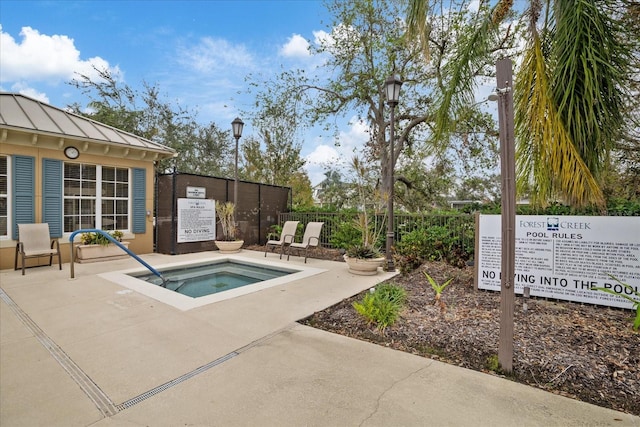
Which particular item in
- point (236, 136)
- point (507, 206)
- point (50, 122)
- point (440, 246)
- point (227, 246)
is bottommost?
point (227, 246)

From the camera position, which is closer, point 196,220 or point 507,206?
point 507,206

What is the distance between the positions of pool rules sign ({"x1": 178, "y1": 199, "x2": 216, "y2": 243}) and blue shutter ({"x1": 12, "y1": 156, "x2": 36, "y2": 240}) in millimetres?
3086

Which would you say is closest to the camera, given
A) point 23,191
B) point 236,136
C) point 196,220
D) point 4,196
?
point 4,196

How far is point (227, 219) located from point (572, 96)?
8.76m

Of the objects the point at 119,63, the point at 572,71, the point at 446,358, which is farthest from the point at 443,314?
the point at 119,63

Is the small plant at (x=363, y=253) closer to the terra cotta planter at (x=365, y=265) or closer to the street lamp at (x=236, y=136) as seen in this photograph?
the terra cotta planter at (x=365, y=265)

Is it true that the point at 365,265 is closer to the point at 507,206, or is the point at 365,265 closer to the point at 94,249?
the point at 507,206

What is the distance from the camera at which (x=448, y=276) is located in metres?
5.12

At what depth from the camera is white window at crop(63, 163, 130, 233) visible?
24.4 feet

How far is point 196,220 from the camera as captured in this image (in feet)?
29.9

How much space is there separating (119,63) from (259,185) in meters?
8.53

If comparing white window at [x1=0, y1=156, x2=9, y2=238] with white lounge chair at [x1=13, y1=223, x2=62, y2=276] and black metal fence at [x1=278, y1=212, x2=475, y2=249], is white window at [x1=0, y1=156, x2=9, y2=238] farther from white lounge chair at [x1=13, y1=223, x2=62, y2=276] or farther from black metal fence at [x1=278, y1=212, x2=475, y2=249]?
black metal fence at [x1=278, y1=212, x2=475, y2=249]

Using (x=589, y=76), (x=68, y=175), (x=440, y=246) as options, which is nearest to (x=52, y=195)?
(x=68, y=175)

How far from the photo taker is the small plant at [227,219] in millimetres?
9633
